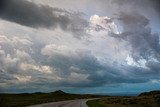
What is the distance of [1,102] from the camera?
6781 centimetres

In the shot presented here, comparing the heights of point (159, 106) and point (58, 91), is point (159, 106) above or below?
below

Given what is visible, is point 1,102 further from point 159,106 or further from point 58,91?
point 58,91

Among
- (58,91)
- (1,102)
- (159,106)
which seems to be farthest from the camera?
(58,91)

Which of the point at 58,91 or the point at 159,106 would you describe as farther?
the point at 58,91

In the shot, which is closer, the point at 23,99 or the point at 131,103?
the point at 131,103

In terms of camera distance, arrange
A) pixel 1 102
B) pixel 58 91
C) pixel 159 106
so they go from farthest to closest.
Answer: pixel 58 91
pixel 1 102
pixel 159 106

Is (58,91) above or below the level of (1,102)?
above

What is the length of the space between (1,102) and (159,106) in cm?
3258

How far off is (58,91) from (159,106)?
14567 cm

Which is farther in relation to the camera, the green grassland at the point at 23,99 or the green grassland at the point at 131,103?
the green grassland at the point at 23,99

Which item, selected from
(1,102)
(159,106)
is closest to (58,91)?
(1,102)

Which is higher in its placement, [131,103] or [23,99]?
[23,99]

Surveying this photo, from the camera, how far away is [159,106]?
2039 inches

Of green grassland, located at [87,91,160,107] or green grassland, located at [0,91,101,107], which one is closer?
green grassland, located at [87,91,160,107]
